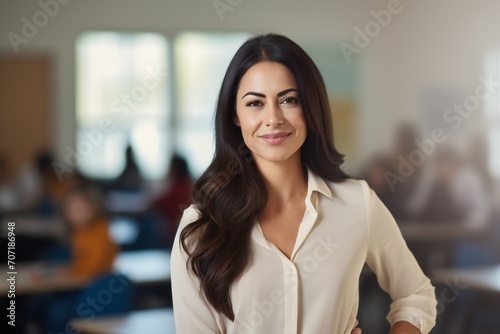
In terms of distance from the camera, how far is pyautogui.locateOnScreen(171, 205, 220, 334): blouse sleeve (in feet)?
6.13

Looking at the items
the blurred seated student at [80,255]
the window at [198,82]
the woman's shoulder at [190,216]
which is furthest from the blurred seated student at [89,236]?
the woman's shoulder at [190,216]

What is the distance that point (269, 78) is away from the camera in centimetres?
187

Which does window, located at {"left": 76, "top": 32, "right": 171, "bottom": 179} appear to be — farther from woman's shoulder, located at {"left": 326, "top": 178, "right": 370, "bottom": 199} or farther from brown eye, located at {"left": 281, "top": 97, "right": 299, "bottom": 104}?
brown eye, located at {"left": 281, "top": 97, "right": 299, "bottom": 104}

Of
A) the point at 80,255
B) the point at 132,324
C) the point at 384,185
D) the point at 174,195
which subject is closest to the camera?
the point at 132,324

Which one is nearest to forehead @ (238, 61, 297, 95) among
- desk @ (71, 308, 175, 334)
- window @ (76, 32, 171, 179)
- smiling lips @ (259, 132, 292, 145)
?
smiling lips @ (259, 132, 292, 145)

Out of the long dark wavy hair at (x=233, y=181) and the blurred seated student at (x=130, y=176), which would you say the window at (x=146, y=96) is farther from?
the long dark wavy hair at (x=233, y=181)

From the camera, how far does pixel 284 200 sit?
1986 mm

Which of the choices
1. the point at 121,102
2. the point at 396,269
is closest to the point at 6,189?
the point at 121,102

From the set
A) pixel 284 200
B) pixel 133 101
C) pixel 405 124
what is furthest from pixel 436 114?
pixel 284 200

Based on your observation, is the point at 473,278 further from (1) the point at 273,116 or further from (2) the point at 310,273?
(1) the point at 273,116

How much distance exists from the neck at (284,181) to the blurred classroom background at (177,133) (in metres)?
1.45

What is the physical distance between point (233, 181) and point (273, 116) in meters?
0.20

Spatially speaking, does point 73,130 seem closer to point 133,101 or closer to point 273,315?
point 133,101

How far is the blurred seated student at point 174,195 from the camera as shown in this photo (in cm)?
632
